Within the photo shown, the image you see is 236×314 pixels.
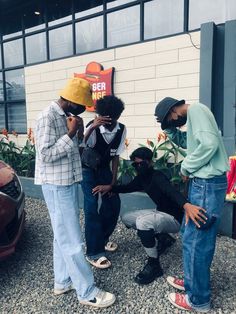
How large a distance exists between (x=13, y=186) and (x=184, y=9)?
12.5 feet

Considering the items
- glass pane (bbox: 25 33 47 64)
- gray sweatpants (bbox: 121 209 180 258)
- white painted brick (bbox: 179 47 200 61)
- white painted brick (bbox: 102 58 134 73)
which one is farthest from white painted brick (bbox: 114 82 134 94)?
gray sweatpants (bbox: 121 209 180 258)

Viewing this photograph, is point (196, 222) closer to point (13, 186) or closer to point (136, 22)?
point (13, 186)

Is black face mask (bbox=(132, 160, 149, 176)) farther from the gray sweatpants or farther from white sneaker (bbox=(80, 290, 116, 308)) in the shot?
white sneaker (bbox=(80, 290, 116, 308))

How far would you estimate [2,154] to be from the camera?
6.34 meters

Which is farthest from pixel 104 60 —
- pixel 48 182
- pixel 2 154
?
pixel 48 182

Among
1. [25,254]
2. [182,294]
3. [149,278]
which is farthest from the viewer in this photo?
[25,254]

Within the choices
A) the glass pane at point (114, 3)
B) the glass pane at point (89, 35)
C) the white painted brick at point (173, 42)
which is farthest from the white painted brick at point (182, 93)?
the glass pane at point (114, 3)

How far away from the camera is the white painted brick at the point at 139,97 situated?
5191 mm

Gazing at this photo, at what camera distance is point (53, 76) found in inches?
253

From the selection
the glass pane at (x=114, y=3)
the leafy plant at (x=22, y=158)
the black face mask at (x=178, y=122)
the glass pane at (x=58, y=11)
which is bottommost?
the leafy plant at (x=22, y=158)

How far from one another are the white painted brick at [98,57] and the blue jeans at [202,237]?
394 centimetres

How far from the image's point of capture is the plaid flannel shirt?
2236 millimetres

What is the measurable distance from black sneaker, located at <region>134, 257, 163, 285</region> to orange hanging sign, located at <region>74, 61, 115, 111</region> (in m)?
3.38

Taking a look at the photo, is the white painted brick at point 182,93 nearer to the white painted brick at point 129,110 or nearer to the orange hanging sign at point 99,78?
the white painted brick at point 129,110
